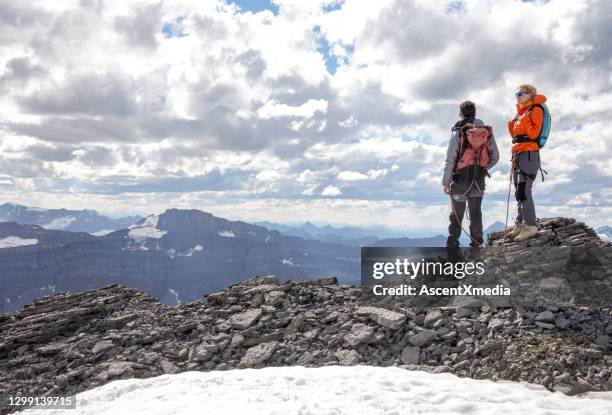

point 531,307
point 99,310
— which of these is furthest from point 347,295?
point 99,310

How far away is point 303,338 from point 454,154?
7442 millimetres

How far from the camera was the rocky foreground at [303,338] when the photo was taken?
9.39 meters

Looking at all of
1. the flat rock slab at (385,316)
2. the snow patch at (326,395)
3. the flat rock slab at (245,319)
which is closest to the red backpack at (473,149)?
the flat rock slab at (385,316)

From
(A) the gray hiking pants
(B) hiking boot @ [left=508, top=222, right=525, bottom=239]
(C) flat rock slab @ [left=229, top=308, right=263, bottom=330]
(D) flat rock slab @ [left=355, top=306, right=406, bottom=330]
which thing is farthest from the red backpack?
(C) flat rock slab @ [left=229, top=308, right=263, bottom=330]

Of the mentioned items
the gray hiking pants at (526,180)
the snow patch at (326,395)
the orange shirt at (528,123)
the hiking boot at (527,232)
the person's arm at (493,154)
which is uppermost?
the orange shirt at (528,123)

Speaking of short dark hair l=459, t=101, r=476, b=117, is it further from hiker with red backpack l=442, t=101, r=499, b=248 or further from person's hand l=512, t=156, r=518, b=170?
person's hand l=512, t=156, r=518, b=170

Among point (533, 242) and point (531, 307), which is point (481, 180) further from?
point (531, 307)

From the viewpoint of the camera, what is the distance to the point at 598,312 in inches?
409

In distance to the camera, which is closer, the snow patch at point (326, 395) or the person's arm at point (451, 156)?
the snow patch at point (326, 395)

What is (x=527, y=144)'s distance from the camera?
1252 cm

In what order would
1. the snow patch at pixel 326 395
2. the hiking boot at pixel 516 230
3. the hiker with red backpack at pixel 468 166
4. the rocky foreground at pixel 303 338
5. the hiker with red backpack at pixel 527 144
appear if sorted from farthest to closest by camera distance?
the hiking boot at pixel 516 230 → the hiker with red backpack at pixel 468 166 → the hiker with red backpack at pixel 527 144 → the rocky foreground at pixel 303 338 → the snow patch at pixel 326 395

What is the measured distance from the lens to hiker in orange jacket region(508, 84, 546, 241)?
40.1 feet

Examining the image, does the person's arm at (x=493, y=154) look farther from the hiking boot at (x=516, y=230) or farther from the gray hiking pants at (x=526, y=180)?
the hiking boot at (x=516, y=230)

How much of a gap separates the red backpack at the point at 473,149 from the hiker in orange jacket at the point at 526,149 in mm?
860
